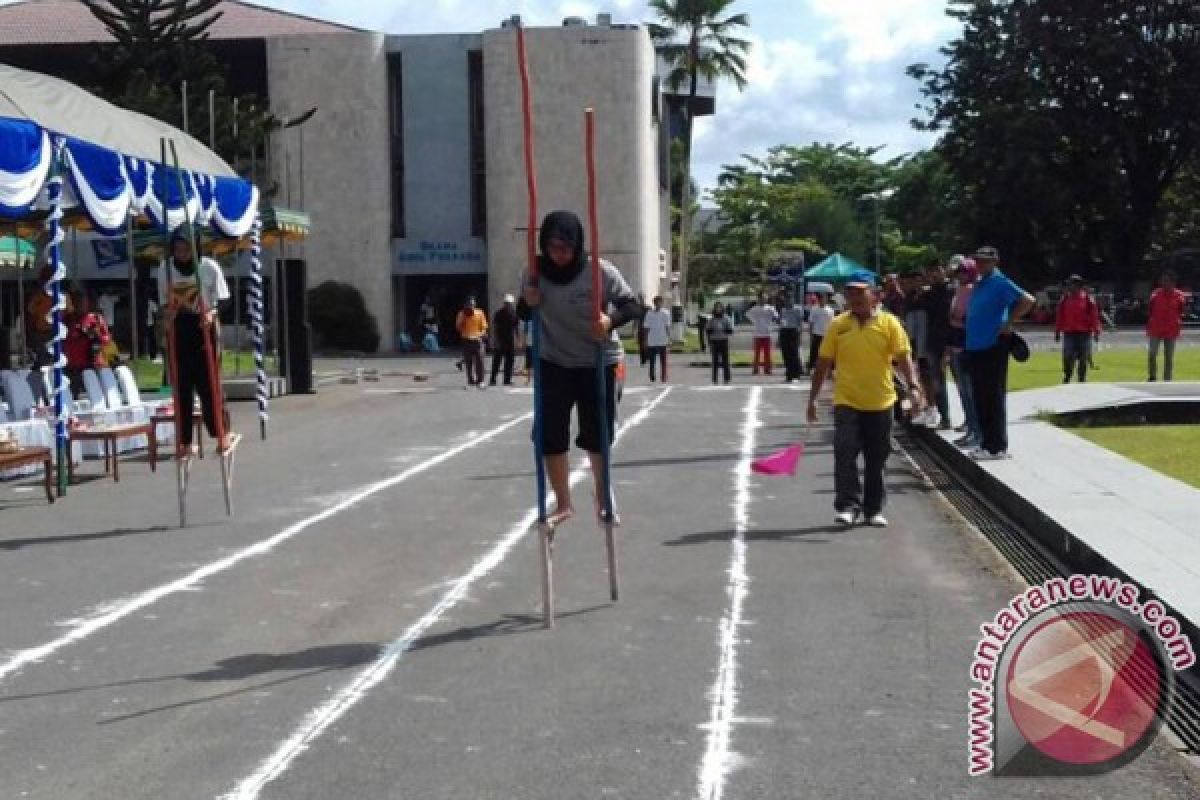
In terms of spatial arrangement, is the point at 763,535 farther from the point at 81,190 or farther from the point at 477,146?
the point at 477,146

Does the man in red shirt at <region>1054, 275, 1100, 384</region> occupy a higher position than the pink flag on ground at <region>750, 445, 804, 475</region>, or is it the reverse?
the man in red shirt at <region>1054, 275, 1100, 384</region>

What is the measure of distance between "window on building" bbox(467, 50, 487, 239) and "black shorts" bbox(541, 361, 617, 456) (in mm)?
45668

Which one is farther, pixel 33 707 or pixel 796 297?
pixel 796 297

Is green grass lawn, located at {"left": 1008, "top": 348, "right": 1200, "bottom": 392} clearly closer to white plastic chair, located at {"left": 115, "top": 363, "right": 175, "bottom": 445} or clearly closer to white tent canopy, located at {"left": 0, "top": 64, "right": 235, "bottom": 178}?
white plastic chair, located at {"left": 115, "top": 363, "right": 175, "bottom": 445}

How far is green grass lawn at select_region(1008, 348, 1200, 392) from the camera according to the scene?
2731 cm

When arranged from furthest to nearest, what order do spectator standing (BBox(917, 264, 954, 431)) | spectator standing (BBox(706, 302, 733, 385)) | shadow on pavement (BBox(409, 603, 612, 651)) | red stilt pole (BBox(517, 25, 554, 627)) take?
spectator standing (BBox(706, 302, 733, 385))
spectator standing (BBox(917, 264, 954, 431))
red stilt pole (BBox(517, 25, 554, 627))
shadow on pavement (BBox(409, 603, 612, 651))

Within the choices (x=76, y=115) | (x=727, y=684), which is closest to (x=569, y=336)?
(x=727, y=684)

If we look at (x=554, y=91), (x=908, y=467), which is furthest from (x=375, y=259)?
(x=908, y=467)

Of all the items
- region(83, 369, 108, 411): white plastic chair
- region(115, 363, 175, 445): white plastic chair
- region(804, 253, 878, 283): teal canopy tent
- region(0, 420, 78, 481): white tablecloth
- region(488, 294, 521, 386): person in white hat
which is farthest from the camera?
region(804, 253, 878, 283): teal canopy tent

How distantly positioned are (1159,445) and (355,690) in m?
11.4

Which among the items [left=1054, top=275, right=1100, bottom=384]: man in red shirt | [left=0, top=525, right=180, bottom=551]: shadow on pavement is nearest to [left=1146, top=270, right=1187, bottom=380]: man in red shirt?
[left=1054, top=275, right=1100, bottom=384]: man in red shirt

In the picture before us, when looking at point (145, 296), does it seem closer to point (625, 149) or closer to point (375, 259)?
point (375, 259)

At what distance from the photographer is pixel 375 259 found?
53594 millimetres

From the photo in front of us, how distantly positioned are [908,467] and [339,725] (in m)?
9.92
